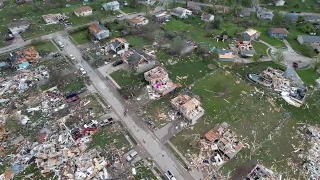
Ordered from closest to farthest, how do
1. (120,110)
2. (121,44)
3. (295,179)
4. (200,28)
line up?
1. (295,179)
2. (120,110)
3. (121,44)
4. (200,28)

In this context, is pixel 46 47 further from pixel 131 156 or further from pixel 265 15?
pixel 265 15

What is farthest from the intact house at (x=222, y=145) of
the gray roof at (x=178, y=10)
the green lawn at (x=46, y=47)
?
the gray roof at (x=178, y=10)

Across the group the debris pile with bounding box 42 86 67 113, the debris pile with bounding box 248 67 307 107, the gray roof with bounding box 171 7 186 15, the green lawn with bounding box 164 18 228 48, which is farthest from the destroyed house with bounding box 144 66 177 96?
the gray roof with bounding box 171 7 186 15

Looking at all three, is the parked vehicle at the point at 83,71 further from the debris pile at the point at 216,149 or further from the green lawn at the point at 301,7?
the green lawn at the point at 301,7

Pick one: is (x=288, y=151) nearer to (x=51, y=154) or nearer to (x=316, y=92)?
(x=316, y=92)

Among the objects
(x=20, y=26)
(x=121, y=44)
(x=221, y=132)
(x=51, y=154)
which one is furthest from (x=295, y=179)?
(x=20, y=26)
